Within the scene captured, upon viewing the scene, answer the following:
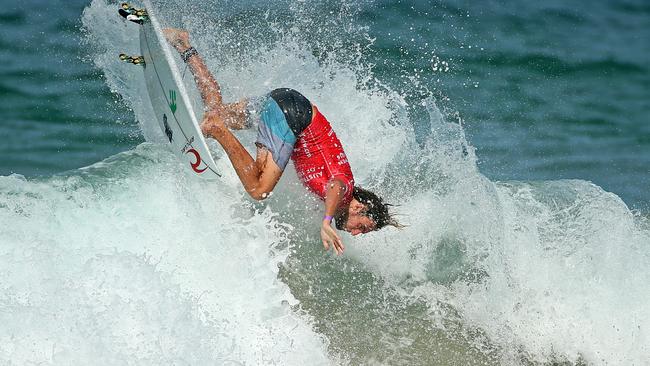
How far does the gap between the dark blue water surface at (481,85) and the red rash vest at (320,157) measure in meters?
3.51

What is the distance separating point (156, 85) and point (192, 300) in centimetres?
240

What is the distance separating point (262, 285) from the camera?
6383mm

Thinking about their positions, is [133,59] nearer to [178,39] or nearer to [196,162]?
[178,39]

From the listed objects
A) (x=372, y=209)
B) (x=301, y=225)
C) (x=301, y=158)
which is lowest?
(x=301, y=225)

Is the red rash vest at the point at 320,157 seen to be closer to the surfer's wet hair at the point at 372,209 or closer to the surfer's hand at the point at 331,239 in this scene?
the surfer's wet hair at the point at 372,209

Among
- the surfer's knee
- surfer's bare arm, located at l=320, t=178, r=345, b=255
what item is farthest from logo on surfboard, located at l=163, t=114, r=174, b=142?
surfer's bare arm, located at l=320, t=178, r=345, b=255

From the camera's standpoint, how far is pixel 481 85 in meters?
13.1

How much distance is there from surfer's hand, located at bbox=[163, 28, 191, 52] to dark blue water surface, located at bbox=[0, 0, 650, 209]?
8.18 feet

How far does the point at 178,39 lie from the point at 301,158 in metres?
1.60

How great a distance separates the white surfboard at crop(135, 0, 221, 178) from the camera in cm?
690

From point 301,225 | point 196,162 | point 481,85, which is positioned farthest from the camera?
point 481,85

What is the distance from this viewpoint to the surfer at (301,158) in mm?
6570

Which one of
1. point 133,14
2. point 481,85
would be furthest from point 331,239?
point 481,85

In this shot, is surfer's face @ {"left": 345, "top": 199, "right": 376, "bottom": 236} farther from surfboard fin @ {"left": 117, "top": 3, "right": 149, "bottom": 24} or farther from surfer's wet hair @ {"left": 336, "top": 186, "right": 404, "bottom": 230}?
surfboard fin @ {"left": 117, "top": 3, "right": 149, "bottom": 24}
